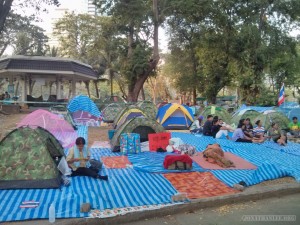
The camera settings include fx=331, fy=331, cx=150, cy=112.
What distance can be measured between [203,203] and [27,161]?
3.45m

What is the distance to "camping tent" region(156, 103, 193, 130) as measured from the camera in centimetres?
1680

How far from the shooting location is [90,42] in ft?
120

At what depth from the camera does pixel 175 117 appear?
17.1 metres

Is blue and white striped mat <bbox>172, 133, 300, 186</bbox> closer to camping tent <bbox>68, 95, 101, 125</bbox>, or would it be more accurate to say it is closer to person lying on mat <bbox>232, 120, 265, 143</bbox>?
person lying on mat <bbox>232, 120, 265, 143</bbox>

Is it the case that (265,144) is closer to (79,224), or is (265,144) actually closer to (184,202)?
(184,202)

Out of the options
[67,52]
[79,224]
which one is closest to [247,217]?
→ [79,224]

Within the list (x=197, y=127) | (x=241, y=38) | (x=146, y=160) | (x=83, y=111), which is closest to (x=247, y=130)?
(x=197, y=127)

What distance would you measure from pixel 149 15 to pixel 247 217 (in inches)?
766

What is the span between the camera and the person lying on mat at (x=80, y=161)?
23.1 feet

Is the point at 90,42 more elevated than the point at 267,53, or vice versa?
the point at 90,42

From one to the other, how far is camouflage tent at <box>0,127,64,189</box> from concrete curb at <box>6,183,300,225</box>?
65.1 inches

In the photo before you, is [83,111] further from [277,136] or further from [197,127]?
[277,136]

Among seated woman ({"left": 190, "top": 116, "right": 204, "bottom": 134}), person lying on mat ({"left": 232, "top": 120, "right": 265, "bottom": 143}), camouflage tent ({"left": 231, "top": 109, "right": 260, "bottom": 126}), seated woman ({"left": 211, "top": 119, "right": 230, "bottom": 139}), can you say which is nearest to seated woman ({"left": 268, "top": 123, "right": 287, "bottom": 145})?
person lying on mat ({"left": 232, "top": 120, "right": 265, "bottom": 143})

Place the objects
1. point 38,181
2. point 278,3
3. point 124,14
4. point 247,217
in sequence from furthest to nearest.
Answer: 1. point 278,3
2. point 124,14
3. point 38,181
4. point 247,217
